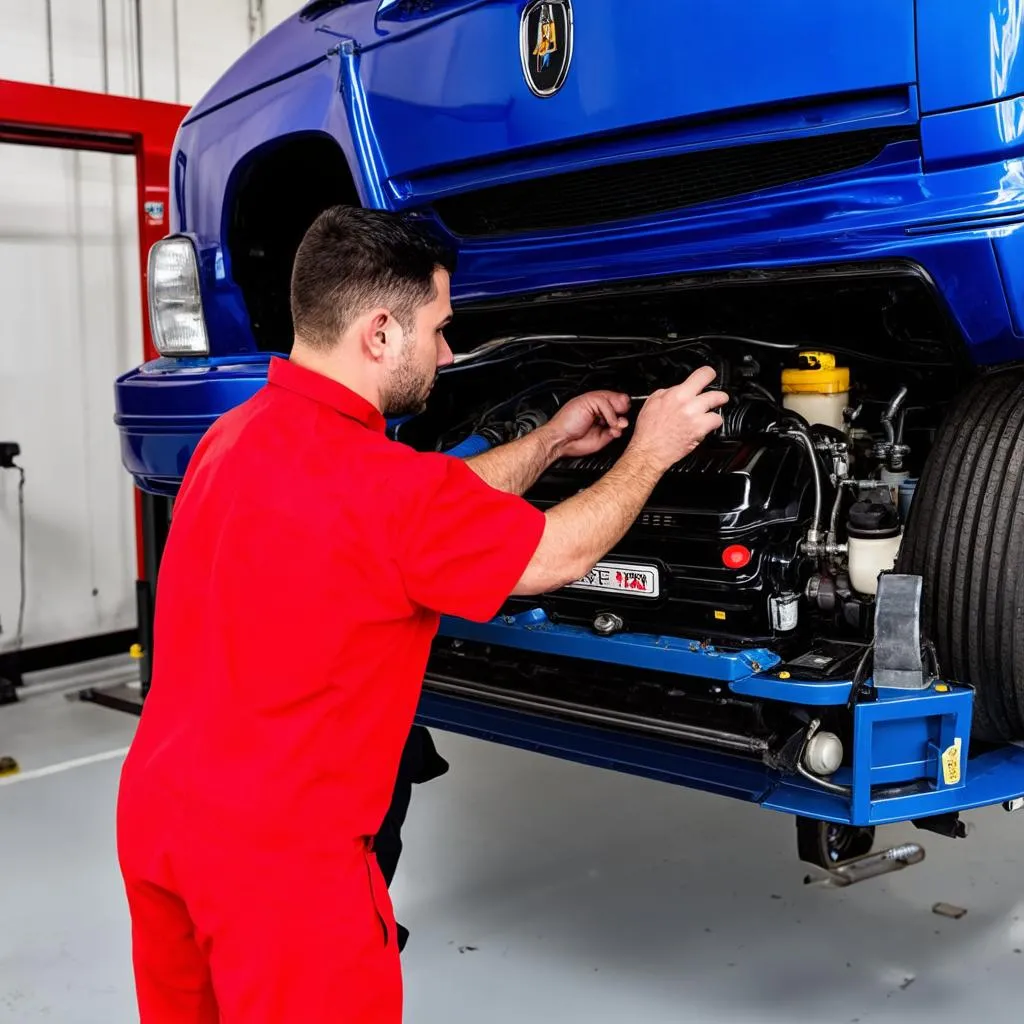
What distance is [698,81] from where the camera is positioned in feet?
5.28

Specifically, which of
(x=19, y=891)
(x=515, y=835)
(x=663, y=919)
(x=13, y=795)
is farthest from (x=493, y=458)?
(x=13, y=795)

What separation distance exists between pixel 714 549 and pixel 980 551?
0.43m

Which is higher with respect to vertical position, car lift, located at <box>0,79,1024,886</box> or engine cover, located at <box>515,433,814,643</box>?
engine cover, located at <box>515,433,814,643</box>

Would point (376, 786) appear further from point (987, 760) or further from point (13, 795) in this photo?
point (13, 795)

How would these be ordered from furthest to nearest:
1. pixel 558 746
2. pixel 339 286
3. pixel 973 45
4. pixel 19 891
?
1. pixel 19 891
2. pixel 558 746
3. pixel 339 286
4. pixel 973 45

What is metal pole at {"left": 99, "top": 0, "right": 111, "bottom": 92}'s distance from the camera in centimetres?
488

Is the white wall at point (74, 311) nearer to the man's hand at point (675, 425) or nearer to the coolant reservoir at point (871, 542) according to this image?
the man's hand at point (675, 425)

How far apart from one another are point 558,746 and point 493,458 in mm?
497

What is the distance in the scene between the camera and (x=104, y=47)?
4918 mm

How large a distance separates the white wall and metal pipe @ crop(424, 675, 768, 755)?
3326 mm

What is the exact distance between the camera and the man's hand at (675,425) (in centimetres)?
172

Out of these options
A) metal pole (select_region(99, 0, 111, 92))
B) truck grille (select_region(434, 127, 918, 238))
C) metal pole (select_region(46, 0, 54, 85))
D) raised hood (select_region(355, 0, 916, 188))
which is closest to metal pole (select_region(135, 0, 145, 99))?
metal pole (select_region(99, 0, 111, 92))

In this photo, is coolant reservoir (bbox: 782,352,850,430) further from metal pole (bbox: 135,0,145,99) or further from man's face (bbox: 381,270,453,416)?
metal pole (bbox: 135,0,145,99)

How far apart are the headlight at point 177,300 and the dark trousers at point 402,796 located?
94 cm
